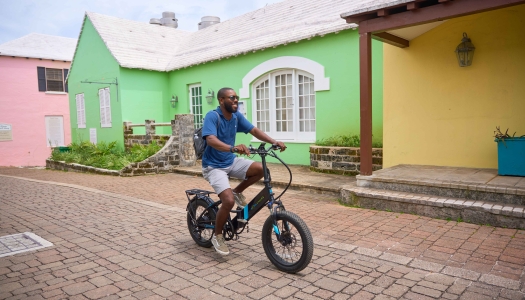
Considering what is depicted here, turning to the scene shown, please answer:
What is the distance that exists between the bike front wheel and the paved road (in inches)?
5.0

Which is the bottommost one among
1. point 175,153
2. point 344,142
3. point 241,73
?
point 175,153

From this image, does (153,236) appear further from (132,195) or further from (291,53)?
(291,53)

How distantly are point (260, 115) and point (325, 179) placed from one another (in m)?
4.39

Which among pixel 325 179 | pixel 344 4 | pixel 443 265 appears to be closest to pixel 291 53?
pixel 344 4

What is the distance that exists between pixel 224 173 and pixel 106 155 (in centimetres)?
1137

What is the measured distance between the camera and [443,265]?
12.6 feet

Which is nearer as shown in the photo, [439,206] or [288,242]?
[288,242]

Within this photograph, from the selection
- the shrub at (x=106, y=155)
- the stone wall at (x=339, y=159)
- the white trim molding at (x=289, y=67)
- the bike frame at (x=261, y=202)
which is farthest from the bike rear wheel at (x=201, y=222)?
the shrub at (x=106, y=155)

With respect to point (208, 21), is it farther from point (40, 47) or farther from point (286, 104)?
point (40, 47)

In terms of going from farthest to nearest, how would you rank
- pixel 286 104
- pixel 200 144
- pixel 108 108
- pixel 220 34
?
pixel 108 108 < pixel 220 34 < pixel 286 104 < pixel 200 144

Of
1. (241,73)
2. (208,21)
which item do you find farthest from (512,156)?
(208,21)

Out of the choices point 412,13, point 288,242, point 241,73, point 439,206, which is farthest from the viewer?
point 241,73

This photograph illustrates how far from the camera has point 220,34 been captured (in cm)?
1494

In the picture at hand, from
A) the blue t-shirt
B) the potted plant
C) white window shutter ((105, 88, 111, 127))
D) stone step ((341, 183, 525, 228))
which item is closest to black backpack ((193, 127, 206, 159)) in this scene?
the blue t-shirt
